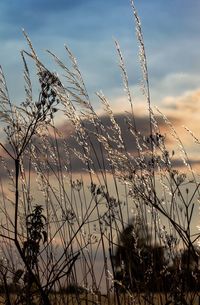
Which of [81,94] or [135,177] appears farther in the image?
[81,94]

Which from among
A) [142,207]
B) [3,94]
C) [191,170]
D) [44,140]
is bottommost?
[142,207]

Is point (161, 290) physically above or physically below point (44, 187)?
below

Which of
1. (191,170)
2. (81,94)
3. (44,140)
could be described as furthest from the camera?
(44,140)

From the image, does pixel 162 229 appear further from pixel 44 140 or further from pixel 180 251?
pixel 44 140

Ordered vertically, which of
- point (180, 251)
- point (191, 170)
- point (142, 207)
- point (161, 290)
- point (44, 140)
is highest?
point (44, 140)

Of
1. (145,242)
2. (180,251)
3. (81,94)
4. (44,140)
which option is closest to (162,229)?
(180,251)

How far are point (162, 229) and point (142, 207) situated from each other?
70cm

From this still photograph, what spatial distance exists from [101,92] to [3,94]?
0.65 metres

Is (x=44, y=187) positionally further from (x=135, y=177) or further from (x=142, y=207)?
(x=135, y=177)

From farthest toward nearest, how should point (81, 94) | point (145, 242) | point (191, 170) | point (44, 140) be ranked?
point (44, 140) → point (145, 242) → point (81, 94) → point (191, 170)

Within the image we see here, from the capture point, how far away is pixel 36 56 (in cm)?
323

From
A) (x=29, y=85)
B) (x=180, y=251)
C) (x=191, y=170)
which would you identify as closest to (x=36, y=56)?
(x=29, y=85)

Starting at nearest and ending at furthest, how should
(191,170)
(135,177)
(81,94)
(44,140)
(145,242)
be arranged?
1. (135,177)
2. (191,170)
3. (81,94)
4. (145,242)
5. (44,140)

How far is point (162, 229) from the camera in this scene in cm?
312
